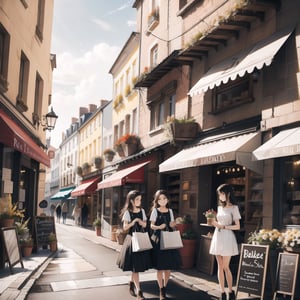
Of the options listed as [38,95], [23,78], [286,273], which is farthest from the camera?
[38,95]

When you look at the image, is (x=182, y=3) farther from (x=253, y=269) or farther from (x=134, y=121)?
(x=253, y=269)

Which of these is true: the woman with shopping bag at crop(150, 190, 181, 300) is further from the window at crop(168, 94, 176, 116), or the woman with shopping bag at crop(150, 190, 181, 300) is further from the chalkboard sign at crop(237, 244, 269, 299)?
the window at crop(168, 94, 176, 116)

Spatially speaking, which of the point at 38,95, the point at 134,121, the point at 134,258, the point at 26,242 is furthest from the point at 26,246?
the point at 134,121

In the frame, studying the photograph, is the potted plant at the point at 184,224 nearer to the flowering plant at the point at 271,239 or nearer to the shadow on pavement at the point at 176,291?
the shadow on pavement at the point at 176,291

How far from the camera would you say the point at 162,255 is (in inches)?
306

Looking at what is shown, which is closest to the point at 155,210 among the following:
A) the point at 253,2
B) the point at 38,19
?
the point at 253,2

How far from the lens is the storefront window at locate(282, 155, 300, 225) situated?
861cm

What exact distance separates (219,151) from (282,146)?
2.15 m

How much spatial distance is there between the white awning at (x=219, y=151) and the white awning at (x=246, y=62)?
4.43ft

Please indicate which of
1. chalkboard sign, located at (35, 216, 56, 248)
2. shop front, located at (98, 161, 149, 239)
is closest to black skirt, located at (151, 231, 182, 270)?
chalkboard sign, located at (35, 216, 56, 248)

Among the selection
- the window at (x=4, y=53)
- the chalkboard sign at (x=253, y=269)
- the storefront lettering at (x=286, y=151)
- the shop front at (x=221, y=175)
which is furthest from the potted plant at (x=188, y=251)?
the window at (x=4, y=53)

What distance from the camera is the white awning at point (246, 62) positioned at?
28.2ft

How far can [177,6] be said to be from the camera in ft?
50.6

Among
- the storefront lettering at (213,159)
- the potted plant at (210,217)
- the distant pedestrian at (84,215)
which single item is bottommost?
the distant pedestrian at (84,215)
